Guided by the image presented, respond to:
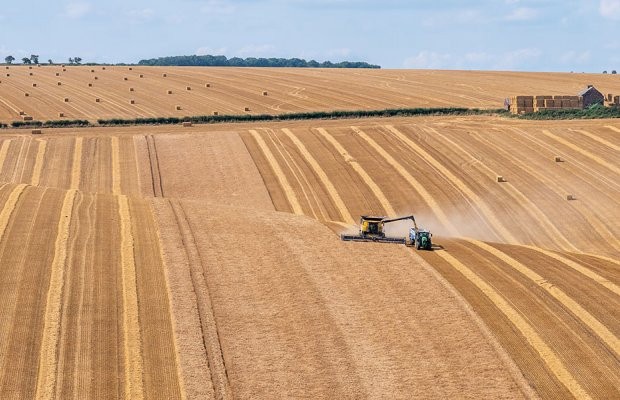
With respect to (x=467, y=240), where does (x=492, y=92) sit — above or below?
above

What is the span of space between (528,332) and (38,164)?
135ft

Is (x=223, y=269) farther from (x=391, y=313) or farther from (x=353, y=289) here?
(x=391, y=313)

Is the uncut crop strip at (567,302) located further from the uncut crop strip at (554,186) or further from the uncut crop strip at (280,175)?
the uncut crop strip at (280,175)

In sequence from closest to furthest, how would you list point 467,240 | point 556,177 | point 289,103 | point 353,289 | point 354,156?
point 353,289 → point 467,240 → point 556,177 → point 354,156 → point 289,103

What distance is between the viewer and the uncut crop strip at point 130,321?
88.3ft

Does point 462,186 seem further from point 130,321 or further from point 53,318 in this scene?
point 53,318

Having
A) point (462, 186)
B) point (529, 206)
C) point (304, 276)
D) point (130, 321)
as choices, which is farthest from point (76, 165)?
point (130, 321)

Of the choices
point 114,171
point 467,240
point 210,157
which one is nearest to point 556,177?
point 467,240

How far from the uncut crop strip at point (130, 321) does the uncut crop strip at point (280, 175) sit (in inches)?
531

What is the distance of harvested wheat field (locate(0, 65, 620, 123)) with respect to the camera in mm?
86812

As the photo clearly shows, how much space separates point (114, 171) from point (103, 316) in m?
32.6

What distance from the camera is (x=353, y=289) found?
36156 millimetres

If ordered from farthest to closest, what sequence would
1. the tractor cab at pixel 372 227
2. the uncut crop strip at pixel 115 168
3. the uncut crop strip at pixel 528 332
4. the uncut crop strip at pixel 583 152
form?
the uncut crop strip at pixel 583 152 < the uncut crop strip at pixel 115 168 < the tractor cab at pixel 372 227 < the uncut crop strip at pixel 528 332

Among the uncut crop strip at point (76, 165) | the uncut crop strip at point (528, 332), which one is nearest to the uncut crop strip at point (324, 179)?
the uncut crop strip at point (528, 332)
